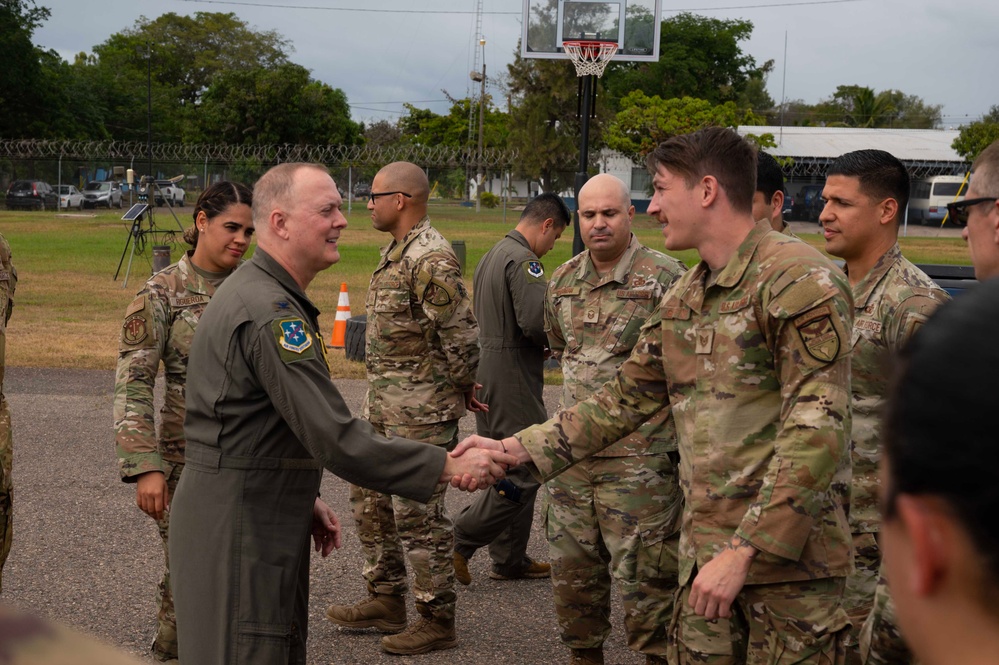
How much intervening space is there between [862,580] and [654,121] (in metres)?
54.8

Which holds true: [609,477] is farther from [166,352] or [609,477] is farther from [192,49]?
[192,49]

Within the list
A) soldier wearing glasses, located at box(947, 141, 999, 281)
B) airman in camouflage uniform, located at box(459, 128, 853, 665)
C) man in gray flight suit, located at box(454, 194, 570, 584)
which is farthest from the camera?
man in gray flight suit, located at box(454, 194, 570, 584)

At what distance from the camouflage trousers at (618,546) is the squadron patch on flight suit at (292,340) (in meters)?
2.04

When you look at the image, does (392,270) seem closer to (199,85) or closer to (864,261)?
(864,261)

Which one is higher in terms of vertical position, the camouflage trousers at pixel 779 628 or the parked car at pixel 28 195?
the parked car at pixel 28 195

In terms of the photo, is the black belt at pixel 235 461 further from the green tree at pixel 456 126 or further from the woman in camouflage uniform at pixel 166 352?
the green tree at pixel 456 126

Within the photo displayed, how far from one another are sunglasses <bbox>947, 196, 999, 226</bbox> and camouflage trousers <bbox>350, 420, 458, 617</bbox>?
9.49 feet

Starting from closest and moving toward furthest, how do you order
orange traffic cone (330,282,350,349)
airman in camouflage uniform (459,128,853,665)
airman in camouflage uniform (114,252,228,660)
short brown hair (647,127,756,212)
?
airman in camouflage uniform (459,128,853,665) → short brown hair (647,127,756,212) → airman in camouflage uniform (114,252,228,660) → orange traffic cone (330,282,350,349)

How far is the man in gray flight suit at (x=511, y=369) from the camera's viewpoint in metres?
6.56

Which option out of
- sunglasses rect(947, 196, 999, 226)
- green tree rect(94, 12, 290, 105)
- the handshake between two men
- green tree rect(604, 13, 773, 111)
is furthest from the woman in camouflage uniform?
green tree rect(94, 12, 290, 105)

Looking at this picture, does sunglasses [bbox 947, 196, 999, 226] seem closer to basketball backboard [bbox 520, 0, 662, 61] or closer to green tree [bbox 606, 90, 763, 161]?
basketball backboard [bbox 520, 0, 662, 61]

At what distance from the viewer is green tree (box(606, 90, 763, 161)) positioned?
186 feet

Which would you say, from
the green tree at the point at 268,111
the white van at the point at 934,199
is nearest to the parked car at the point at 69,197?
the green tree at the point at 268,111

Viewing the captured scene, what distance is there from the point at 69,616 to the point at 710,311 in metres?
4.04
